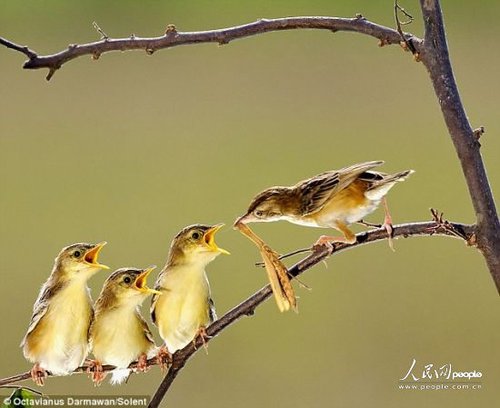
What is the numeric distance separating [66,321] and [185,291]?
81mm

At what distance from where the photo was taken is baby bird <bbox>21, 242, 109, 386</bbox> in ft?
1.99

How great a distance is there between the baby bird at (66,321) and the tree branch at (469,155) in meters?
0.25

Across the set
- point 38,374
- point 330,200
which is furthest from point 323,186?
point 38,374

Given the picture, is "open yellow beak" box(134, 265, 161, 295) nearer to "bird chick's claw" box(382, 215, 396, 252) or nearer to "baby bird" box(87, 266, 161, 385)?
"baby bird" box(87, 266, 161, 385)

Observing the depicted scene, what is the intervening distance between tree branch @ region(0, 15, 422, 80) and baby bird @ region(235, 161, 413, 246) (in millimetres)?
92

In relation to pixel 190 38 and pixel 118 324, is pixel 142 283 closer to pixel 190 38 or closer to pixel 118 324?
pixel 118 324

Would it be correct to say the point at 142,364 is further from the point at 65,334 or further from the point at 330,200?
the point at 330,200

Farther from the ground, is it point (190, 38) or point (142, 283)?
point (190, 38)

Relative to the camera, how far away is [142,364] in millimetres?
618

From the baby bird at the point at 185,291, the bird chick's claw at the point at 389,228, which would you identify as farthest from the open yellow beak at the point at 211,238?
the bird chick's claw at the point at 389,228

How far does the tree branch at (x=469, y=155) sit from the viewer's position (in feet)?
2.00

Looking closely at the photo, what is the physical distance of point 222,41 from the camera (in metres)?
0.58

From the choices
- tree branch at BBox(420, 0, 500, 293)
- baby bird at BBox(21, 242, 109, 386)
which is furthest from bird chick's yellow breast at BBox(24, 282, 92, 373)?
tree branch at BBox(420, 0, 500, 293)

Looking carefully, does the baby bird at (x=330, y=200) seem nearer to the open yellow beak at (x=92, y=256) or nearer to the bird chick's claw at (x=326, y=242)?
the bird chick's claw at (x=326, y=242)
